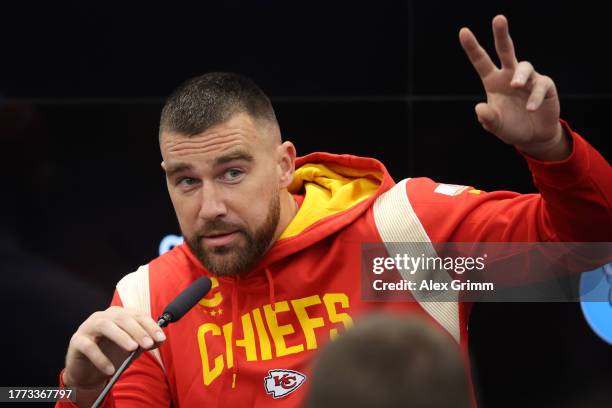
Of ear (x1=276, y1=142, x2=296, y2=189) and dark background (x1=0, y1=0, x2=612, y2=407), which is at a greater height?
dark background (x1=0, y1=0, x2=612, y2=407)

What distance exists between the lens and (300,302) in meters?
2.22

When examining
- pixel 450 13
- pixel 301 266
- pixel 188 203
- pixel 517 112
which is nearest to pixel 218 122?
pixel 188 203

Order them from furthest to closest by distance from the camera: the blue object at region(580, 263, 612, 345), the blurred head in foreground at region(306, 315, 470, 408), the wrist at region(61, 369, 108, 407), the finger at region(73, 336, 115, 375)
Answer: the blue object at region(580, 263, 612, 345)
the wrist at region(61, 369, 108, 407)
the finger at region(73, 336, 115, 375)
the blurred head in foreground at region(306, 315, 470, 408)

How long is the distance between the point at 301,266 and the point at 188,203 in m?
0.28

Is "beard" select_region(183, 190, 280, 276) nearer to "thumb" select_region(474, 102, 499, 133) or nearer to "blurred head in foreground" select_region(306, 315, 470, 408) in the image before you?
"thumb" select_region(474, 102, 499, 133)

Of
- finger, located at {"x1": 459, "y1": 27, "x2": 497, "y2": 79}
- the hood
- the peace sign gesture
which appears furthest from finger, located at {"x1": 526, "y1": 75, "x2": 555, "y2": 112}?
the hood

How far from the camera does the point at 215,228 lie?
2.13 metres

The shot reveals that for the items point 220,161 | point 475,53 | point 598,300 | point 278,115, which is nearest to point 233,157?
point 220,161

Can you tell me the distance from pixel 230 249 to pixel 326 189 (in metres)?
0.36

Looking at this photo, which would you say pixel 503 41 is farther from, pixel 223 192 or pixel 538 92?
pixel 223 192

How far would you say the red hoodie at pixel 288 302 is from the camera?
84.3 inches

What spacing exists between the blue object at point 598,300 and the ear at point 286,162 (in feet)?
2.22

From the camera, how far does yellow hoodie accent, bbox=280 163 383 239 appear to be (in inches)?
90.6

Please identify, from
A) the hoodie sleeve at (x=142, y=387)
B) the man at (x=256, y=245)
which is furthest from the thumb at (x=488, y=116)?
the hoodie sleeve at (x=142, y=387)
